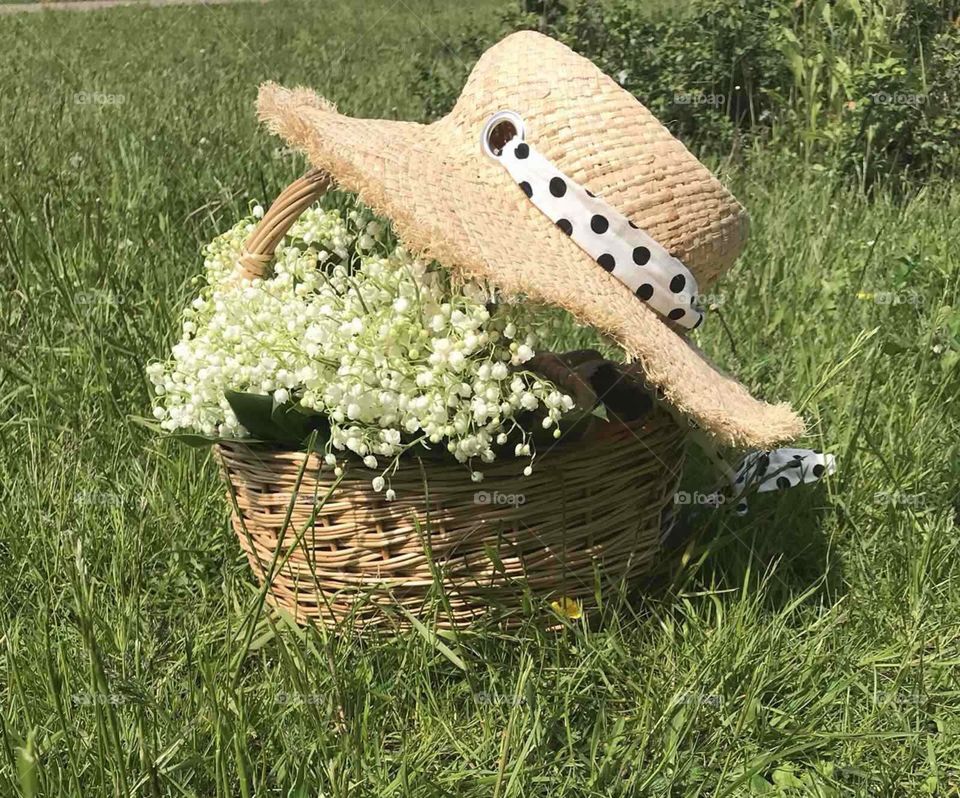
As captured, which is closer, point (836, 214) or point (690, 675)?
point (690, 675)

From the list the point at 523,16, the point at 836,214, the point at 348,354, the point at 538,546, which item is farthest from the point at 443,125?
the point at 523,16

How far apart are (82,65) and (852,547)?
232 inches

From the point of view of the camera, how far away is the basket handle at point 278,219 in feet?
5.53

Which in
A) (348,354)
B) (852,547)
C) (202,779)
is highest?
(348,354)

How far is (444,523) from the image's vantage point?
174cm

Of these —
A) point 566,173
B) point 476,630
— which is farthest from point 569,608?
point 566,173

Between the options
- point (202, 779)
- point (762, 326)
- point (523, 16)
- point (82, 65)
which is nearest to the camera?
point (202, 779)

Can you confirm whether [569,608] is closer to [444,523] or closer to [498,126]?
[444,523]

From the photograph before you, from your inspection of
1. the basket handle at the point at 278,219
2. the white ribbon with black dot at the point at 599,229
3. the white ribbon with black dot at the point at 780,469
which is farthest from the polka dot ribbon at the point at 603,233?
the white ribbon with black dot at the point at 780,469

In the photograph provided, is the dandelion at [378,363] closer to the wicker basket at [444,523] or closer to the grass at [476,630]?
the wicker basket at [444,523]

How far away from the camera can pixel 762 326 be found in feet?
9.77

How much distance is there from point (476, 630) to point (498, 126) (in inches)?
34.9

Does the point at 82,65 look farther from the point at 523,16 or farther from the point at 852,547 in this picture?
the point at 852,547

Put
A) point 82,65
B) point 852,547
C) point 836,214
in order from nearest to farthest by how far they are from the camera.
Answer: point 852,547 → point 836,214 → point 82,65
